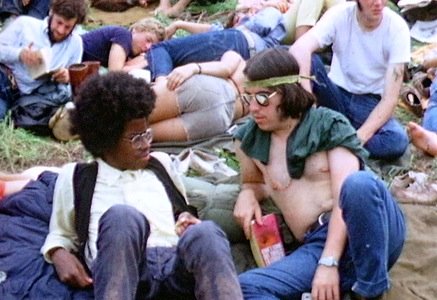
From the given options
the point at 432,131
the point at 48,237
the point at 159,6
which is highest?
the point at 48,237


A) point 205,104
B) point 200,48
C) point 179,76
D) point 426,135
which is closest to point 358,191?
point 426,135

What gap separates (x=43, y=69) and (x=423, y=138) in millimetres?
2100

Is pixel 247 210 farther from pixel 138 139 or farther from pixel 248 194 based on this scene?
pixel 138 139

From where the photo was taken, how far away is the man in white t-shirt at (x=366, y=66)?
177 inches

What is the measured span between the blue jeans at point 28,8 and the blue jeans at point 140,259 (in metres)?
3.23

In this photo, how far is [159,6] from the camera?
7648 millimetres

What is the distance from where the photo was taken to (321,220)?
3.42 m

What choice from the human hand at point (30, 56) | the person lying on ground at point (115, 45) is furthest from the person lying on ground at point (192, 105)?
the person lying on ground at point (115, 45)

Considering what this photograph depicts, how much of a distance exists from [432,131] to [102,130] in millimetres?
2194

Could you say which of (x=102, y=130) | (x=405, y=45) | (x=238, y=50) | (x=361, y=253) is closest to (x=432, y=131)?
(x=405, y=45)

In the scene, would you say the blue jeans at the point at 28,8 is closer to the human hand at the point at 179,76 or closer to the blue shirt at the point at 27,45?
the blue shirt at the point at 27,45

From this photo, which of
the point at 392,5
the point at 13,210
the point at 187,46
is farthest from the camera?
the point at 392,5

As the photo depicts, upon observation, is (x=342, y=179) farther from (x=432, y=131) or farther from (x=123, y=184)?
(x=432, y=131)

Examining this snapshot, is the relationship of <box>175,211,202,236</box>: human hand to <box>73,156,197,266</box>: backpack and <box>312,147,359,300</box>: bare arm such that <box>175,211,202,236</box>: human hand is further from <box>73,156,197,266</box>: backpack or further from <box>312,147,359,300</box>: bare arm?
<box>312,147,359,300</box>: bare arm
